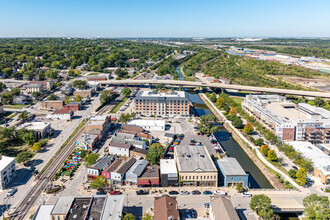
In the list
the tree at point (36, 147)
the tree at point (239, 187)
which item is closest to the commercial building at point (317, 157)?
the tree at point (239, 187)

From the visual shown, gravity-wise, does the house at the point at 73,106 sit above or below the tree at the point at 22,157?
above

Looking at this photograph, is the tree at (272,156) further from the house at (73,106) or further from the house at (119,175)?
the house at (73,106)

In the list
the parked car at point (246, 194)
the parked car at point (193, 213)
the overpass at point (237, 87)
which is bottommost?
the parked car at point (193, 213)

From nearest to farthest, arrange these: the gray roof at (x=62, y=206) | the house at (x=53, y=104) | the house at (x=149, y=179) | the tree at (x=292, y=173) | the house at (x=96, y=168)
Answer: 1. the gray roof at (x=62, y=206)
2. the house at (x=149, y=179)
3. the house at (x=96, y=168)
4. the tree at (x=292, y=173)
5. the house at (x=53, y=104)

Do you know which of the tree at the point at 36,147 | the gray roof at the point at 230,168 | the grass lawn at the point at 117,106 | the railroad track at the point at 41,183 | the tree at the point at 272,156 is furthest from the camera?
the grass lawn at the point at 117,106

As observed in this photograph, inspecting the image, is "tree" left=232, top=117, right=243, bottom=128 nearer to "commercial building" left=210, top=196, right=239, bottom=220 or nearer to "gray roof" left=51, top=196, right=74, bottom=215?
"commercial building" left=210, top=196, right=239, bottom=220

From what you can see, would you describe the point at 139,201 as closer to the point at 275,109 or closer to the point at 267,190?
the point at 267,190
